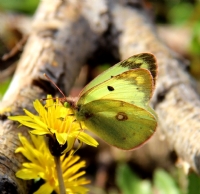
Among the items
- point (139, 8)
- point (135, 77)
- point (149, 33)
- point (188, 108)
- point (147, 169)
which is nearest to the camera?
point (135, 77)

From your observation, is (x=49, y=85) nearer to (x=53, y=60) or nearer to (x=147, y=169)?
(x=53, y=60)

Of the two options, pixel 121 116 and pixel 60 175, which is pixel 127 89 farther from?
pixel 60 175

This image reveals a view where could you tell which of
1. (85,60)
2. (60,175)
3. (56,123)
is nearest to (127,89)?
(56,123)

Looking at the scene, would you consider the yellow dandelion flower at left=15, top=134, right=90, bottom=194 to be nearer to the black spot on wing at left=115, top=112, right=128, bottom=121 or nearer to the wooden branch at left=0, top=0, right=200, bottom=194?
the wooden branch at left=0, top=0, right=200, bottom=194

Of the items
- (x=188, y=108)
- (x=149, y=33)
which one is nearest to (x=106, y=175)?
(x=149, y=33)

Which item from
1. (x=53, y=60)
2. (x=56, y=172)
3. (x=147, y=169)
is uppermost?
(x=56, y=172)

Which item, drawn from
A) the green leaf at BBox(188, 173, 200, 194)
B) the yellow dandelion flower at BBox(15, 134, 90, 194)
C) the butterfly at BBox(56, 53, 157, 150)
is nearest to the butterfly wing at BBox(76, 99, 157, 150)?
the butterfly at BBox(56, 53, 157, 150)

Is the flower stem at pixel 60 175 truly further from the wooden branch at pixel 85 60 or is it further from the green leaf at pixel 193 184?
the green leaf at pixel 193 184
